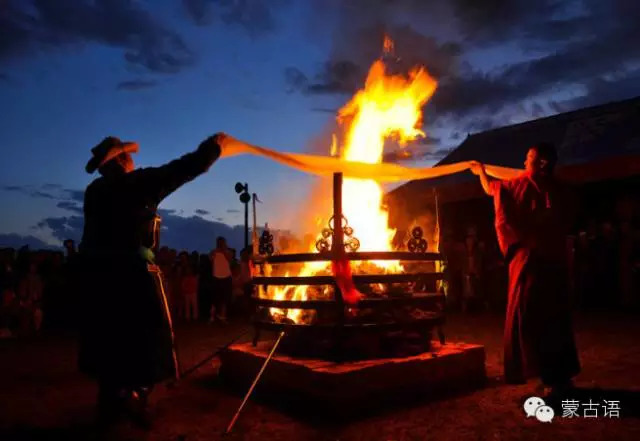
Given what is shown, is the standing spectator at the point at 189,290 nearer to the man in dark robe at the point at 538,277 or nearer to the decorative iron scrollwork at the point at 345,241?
the decorative iron scrollwork at the point at 345,241

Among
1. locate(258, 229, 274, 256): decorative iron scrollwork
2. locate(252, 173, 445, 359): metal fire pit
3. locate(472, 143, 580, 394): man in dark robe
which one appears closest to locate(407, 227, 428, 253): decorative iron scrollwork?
locate(252, 173, 445, 359): metal fire pit

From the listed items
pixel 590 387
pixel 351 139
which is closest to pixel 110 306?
pixel 351 139

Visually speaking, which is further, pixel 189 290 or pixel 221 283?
pixel 189 290

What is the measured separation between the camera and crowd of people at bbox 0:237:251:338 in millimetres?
10766

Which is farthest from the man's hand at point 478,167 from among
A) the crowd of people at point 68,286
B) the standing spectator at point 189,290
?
the standing spectator at point 189,290

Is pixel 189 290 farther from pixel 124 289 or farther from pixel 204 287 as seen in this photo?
pixel 124 289

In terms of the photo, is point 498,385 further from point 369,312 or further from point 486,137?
point 486,137

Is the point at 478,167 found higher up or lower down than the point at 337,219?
higher up

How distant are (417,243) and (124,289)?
293cm

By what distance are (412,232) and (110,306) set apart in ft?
9.94

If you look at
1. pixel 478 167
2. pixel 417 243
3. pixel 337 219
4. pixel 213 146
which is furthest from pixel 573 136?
pixel 213 146

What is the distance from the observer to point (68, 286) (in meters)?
11.2

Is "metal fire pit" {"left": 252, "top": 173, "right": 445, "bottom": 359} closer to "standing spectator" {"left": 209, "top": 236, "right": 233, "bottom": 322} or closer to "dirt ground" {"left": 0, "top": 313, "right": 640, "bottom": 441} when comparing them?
"dirt ground" {"left": 0, "top": 313, "right": 640, "bottom": 441}

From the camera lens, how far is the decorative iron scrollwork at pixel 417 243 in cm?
560
